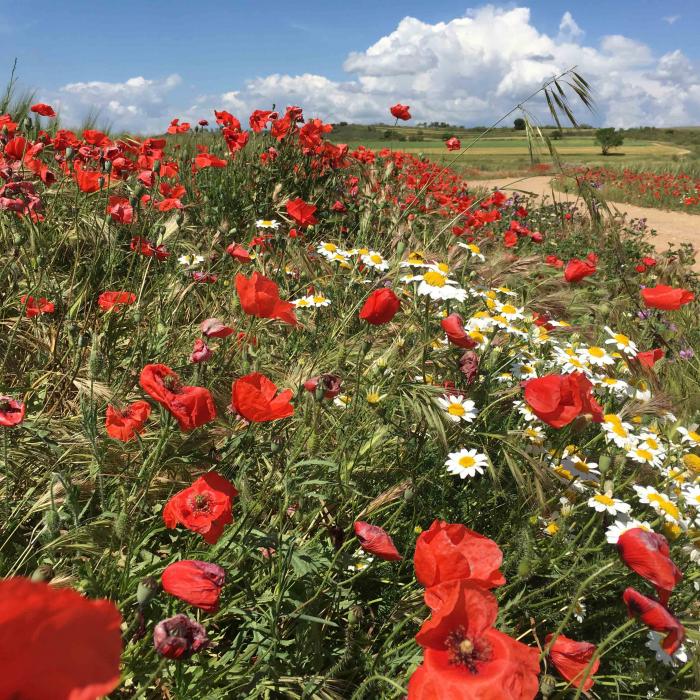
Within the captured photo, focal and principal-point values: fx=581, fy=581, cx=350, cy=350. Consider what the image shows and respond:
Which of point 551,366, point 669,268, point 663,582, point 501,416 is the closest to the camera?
point 663,582

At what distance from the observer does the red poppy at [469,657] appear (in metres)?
0.90

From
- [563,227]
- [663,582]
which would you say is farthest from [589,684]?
[563,227]

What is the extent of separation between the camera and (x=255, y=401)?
1393 mm

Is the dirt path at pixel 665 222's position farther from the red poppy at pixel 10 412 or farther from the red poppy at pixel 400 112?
the red poppy at pixel 10 412

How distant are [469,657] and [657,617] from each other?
478 millimetres

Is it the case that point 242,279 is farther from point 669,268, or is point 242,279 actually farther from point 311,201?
point 669,268

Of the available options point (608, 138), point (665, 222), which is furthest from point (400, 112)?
point (608, 138)

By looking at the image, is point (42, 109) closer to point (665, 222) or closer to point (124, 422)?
point (124, 422)

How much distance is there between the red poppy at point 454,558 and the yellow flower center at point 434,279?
119cm

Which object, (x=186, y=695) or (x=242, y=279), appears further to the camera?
(x=242, y=279)

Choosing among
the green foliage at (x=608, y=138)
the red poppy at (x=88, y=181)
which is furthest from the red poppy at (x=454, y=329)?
the green foliage at (x=608, y=138)

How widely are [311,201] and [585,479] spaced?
153 inches

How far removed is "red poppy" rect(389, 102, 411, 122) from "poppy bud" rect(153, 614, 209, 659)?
422 centimetres

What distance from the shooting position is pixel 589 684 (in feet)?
4.64
